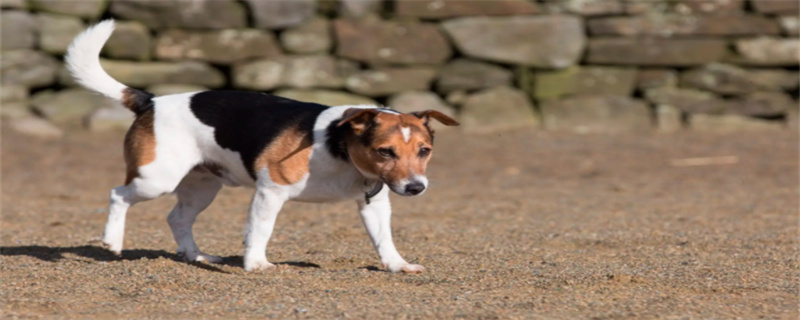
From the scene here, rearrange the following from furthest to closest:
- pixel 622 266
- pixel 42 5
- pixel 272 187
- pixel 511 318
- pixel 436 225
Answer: pixel 42 5 → pixel 436 225 → pixel 622 266 → pixel 272 187 → pixel 511 318

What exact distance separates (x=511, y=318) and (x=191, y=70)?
28.5 feet

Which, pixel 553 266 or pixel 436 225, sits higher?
pixel 553 266

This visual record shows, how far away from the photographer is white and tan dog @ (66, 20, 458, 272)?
4.81 metres

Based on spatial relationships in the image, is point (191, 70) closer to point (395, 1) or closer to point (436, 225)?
point (395, 1)

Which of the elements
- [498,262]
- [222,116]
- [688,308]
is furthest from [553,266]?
[222,116]

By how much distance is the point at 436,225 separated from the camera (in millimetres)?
7266

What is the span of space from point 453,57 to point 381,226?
7520 millimetres

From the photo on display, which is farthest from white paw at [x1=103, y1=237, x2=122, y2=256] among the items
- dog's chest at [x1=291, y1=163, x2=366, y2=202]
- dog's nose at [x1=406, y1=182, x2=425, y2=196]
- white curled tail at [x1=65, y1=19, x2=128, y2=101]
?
dog's nose at [x1=406, y1=182, x2=425, y2=196]

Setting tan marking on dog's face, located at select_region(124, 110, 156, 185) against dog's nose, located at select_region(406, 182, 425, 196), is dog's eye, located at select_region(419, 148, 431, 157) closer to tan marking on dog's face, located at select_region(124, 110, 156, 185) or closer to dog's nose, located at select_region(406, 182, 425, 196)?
dog's nose, located at select_region(406, 182, 425, 196)

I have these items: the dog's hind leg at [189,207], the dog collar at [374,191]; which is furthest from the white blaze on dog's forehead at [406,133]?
the dog's hind leg at [189,207]

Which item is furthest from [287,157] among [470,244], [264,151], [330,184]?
[470,244]

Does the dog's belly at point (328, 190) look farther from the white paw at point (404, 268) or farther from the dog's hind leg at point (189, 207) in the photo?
the dog's hind leg at point (189, 207)

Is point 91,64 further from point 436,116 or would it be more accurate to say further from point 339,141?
point 436,116

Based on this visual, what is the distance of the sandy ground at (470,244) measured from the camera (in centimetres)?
427
